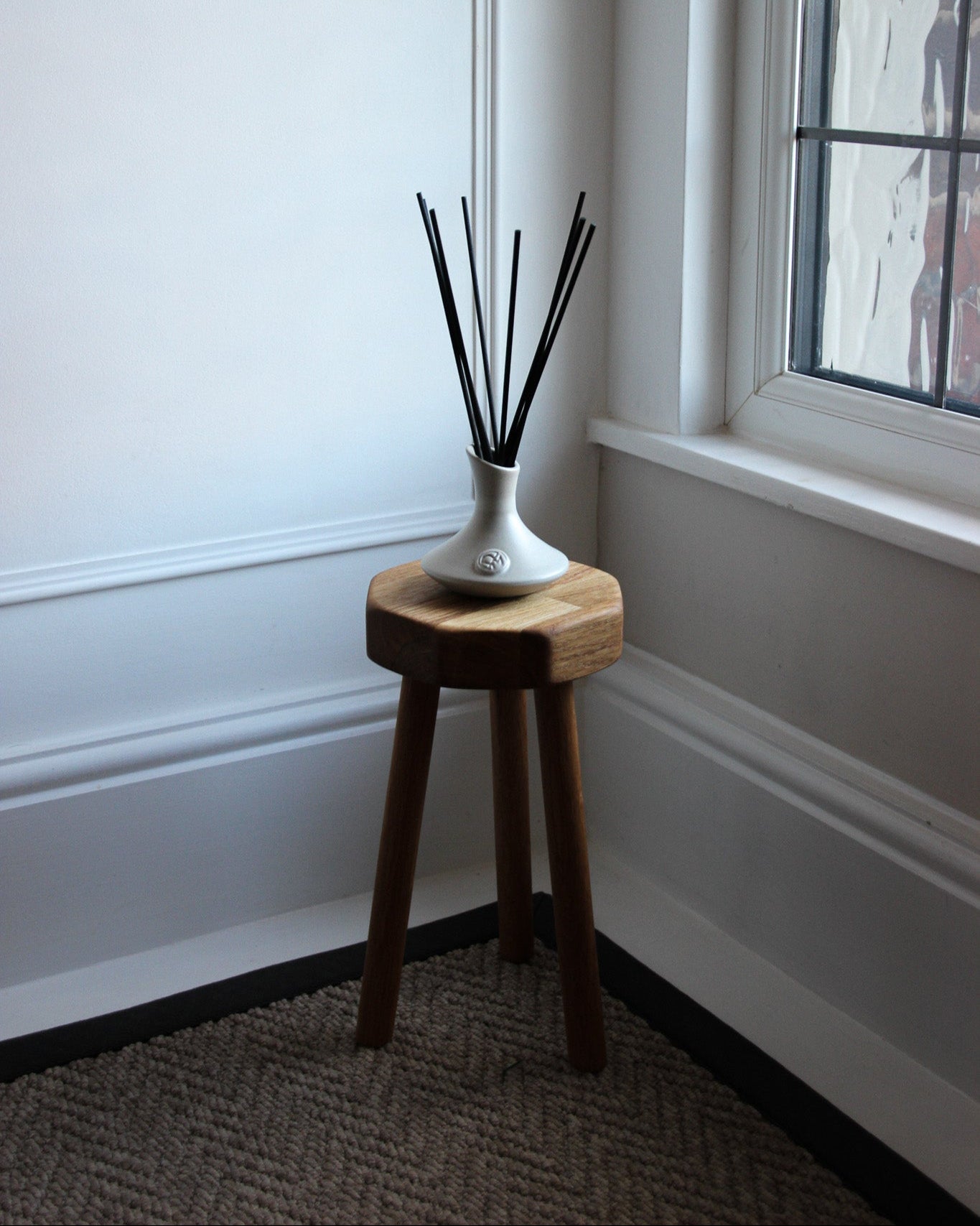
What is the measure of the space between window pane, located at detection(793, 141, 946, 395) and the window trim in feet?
0.08

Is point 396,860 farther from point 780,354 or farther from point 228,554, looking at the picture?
point 780,354

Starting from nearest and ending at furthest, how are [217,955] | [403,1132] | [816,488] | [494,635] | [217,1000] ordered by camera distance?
[494,635], [403,1132], [816,488], [217,1000], [217,955]

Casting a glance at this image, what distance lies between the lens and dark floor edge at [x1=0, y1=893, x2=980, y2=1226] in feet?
4.56

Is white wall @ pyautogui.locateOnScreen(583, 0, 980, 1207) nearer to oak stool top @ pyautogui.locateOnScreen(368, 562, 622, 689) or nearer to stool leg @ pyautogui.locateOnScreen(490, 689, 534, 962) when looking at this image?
stool leg @ pyautogui.locateOnScreen(490, 689, 534, 962)

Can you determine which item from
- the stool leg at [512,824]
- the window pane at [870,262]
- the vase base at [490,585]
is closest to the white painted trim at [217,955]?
the stool leg at [512,824]

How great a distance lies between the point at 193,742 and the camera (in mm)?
1783

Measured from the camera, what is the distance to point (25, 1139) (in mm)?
1487

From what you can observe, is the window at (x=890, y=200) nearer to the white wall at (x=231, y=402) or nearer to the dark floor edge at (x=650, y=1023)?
the white wall at (x=231, y=402)

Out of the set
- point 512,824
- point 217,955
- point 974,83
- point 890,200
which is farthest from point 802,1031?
point 974,83

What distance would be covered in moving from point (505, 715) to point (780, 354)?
1.99 ft

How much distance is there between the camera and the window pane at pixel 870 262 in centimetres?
154

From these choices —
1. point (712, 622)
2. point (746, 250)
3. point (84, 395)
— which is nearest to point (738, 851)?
point (712, 622)

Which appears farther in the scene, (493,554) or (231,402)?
(231,402)

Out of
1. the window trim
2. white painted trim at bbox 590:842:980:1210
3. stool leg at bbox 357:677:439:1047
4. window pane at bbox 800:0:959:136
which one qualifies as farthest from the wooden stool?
window pane at bbox 800:0:959:136
